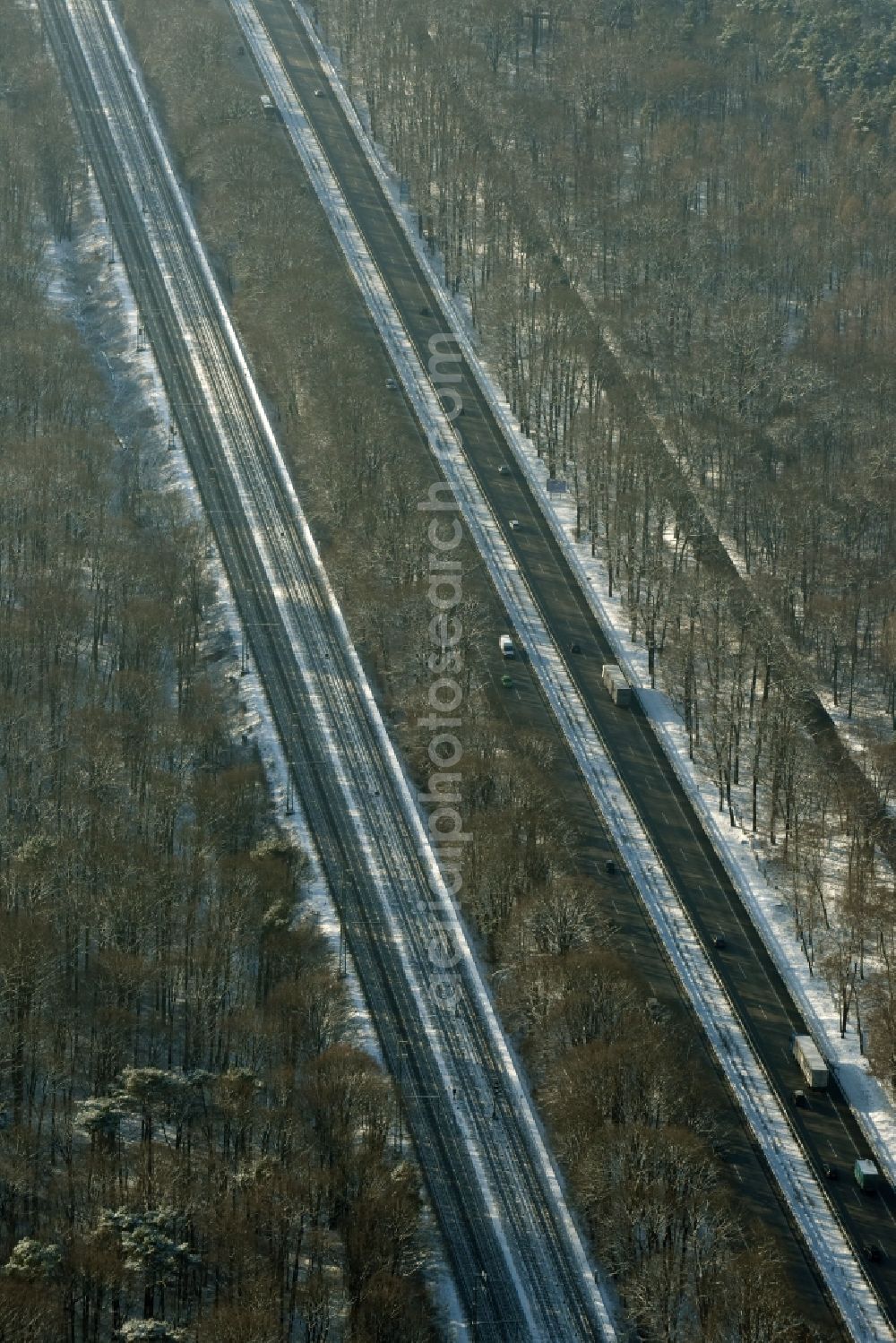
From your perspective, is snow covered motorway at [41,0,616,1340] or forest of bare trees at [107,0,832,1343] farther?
snow covered motorway at [41,0,616,1340]

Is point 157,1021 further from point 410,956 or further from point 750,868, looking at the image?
point 750,868

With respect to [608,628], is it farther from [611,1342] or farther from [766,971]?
[611,1342]

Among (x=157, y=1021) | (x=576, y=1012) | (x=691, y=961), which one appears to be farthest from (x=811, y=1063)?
(x=157, y=1021)

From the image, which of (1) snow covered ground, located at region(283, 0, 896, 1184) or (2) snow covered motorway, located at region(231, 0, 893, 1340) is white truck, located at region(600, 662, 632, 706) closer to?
(1) snow covered ground, located at region(283, 0, 896, 1184)

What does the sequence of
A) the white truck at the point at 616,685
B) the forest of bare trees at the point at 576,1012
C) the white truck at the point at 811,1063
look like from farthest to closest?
the white truck at the point at 616,685, the white truck at the point at 811,1063, the forest of bare trees at the point at 576,1012

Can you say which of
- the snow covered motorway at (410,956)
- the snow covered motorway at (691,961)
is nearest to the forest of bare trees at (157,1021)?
the snow covered motorway at (410,956)

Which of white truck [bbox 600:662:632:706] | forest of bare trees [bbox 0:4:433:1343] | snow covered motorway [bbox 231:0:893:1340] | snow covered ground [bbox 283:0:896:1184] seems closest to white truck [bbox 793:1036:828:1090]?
snow covered ground [bbox 283:0:896:1184]

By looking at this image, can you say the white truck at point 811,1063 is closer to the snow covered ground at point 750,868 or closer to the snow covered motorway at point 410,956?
the snow covered ground at point 750,868
